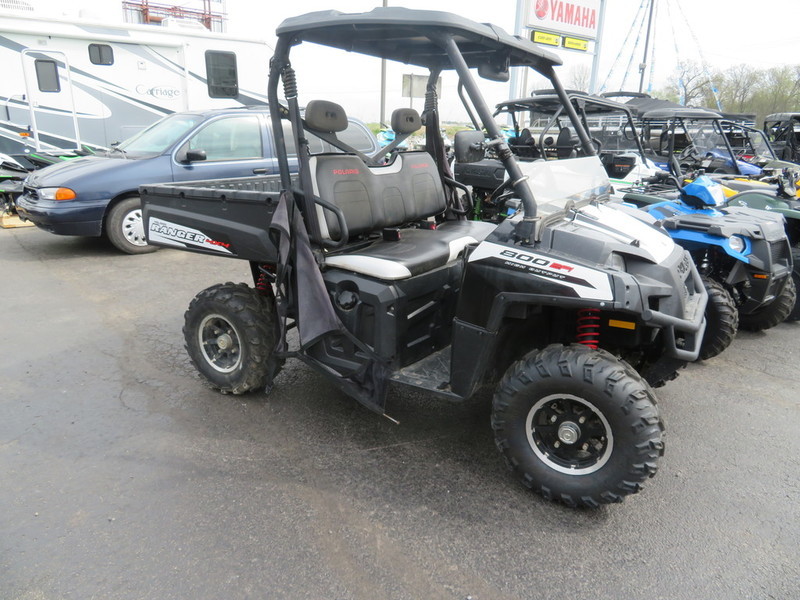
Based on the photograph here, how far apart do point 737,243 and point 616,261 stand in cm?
233

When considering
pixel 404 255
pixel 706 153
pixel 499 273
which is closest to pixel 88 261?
pixel 404 255

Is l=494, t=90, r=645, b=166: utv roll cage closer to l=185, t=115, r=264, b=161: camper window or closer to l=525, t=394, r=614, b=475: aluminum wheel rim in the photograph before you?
l=185, t=115, r=264, b=161: camper window

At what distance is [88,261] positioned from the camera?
281 inches

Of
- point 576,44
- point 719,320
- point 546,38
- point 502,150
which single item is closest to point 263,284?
point 502,150

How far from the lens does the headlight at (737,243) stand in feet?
14.2

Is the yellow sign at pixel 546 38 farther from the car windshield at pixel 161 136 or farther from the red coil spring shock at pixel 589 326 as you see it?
the red coil spring shock at pixel 589 326

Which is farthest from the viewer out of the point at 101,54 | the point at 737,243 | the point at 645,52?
the point at 645,52

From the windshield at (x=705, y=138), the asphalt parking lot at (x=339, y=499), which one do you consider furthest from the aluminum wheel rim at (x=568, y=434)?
the windshield at (x=705, y=138)

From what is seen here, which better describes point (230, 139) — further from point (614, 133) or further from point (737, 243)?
point (614, 133)

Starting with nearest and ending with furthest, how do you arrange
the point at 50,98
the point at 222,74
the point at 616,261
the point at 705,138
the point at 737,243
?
the point at 616,261, the point at 737,243, the point at 705,138, the point at 50,98, the point at 222,74

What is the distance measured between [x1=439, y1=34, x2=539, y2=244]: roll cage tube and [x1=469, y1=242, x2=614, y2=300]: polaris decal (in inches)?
3.9

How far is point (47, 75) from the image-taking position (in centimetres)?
984

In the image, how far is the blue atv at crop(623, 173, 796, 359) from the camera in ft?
13.4

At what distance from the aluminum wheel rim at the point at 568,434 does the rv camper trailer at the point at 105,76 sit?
9.85m
